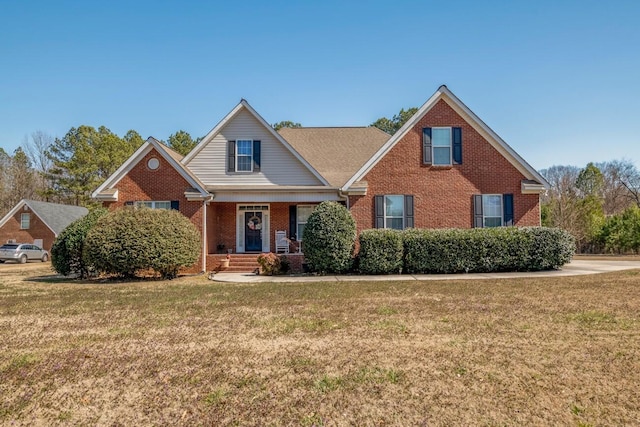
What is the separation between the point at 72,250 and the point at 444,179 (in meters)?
15.1

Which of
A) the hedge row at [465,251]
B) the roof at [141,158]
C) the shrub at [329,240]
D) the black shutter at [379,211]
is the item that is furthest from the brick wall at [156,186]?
the hedge row at [465,251]

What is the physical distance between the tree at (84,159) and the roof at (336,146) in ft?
94.2

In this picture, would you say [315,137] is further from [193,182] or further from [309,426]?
[309,426]

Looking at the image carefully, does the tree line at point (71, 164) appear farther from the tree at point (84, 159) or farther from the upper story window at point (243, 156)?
the upper story window at point (243, 156)

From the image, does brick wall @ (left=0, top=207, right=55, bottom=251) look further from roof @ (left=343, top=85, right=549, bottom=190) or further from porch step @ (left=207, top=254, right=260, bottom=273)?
roof @ (left=343, top=85, right=549, bottom=190)

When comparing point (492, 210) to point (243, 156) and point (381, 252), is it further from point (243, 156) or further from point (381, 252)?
point (243, 156)

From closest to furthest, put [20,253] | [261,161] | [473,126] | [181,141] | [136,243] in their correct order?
[136,243]
[473,126]
[261,161]
[20,253]
[181,141]

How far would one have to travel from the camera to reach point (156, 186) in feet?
57.1

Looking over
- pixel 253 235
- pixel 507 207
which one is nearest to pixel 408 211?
pixel 507 207

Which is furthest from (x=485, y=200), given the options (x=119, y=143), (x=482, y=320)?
(x=119, y=143)

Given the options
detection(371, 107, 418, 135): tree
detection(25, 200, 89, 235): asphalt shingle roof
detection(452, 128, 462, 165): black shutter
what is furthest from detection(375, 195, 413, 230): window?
detection(25, 200, 89, 235): asphalt shingle roof

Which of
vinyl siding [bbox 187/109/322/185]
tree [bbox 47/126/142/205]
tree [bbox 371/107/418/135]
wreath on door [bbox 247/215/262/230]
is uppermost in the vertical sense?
tree [bbox 371/107/418/135]

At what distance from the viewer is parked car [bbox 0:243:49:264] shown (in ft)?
103

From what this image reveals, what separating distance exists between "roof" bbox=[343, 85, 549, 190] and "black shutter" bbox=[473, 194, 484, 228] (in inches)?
84.0
